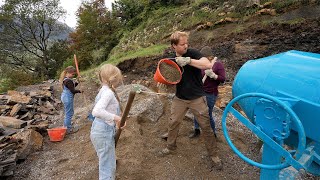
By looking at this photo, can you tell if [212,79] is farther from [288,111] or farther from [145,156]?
[288,111]

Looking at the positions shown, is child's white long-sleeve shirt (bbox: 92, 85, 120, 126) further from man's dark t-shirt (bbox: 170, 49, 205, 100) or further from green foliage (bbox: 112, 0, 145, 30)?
green foliage (bbox: 112, 0, 145, 30)

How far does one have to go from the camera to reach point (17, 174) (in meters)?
4.07

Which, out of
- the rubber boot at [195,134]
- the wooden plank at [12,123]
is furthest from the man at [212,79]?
the wooden plank at [12,123]

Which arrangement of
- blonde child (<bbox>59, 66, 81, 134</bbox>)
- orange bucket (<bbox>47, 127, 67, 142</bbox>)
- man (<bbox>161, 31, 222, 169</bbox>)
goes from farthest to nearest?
1. blonde child (<bbox>59, 66, 81, 134</bbox>)
2. orange bucket (<bbox>47, 127, 67, 142</bbox>)
3. man (<bbox>161, 31, 222, 169</bbox>)

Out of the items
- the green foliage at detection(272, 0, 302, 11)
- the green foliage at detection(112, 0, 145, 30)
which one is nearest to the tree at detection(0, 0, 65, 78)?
the green foliage at detection(112, 0, 145, 30)

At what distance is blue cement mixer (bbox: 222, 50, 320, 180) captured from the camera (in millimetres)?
2078

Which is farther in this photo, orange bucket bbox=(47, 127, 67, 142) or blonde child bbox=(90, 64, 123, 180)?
orange bucket bbox=(47, 127, 67, 142)

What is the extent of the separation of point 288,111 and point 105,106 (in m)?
1.67

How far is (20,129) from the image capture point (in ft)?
17.7

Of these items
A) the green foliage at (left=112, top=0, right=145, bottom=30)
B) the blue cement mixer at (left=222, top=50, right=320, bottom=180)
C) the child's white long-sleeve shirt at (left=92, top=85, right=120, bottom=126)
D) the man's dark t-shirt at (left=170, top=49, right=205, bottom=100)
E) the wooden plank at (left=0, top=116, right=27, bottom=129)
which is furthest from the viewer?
the green foliage at (left=112, top=0, right=145, bottom=30)

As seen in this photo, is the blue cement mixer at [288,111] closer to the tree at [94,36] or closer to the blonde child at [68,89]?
the blonde child at [68,89]

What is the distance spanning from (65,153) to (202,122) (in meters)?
2.51

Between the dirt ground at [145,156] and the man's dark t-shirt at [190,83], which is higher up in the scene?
the man's dark t-shirt at [190,83]

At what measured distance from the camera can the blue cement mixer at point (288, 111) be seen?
2078 mm
